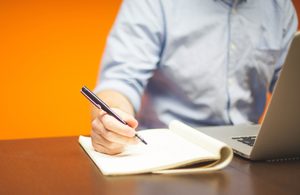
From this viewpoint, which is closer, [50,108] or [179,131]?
[179,131]

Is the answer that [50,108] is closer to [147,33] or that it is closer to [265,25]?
[147,33]

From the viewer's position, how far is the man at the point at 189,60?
1.12m

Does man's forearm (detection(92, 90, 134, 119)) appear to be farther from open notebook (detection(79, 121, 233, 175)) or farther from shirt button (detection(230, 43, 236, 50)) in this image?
shirt button (detection(230, 43, 236, 50))

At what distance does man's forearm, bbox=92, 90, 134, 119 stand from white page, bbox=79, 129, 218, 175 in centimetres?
18

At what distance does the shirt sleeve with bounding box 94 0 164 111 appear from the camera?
42.4 inches

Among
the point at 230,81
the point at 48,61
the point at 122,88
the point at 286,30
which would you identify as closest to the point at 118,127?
the point at 122,88

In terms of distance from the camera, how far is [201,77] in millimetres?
1152

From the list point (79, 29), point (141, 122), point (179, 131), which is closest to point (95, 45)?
point (79, 29)

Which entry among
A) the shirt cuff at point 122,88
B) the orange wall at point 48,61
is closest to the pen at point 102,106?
the shirt cuff at point 122,88

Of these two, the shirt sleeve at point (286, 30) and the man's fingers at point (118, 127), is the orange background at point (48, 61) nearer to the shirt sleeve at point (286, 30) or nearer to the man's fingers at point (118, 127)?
the shirt sleeve at point (286, 30)

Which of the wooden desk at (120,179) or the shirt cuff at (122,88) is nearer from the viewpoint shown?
the wooden desk at (120,179)

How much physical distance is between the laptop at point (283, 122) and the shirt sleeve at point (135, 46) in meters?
0.45

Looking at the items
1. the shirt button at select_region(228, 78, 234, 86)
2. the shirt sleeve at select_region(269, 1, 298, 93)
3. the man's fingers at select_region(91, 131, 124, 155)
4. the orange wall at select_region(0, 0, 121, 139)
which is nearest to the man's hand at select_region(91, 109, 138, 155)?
the man's fingers at select_region(91, 131, 124, 155)

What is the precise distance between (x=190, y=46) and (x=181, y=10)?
0.11 metres
